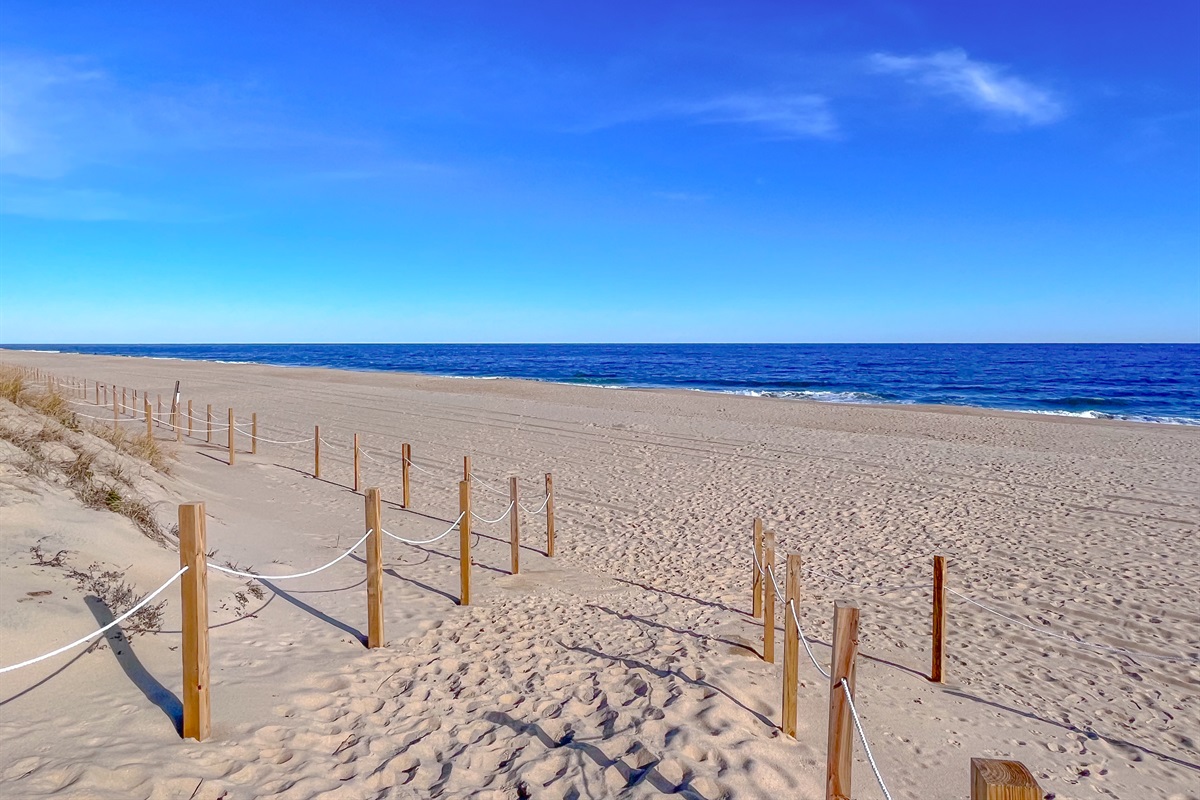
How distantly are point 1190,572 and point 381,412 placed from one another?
21.2 meters

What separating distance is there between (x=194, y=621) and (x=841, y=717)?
3514 mm

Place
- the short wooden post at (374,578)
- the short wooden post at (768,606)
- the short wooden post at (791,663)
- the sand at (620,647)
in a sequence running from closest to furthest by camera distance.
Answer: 1. the sand at (620,647)
2. the short wooden post at (791,663)
3. the short wooden post at (768,606)
4. the short wooden post at (374,578)

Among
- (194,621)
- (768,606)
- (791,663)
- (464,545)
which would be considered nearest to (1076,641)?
(768,606)

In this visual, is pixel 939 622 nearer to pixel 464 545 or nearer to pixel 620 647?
pixel 620 647

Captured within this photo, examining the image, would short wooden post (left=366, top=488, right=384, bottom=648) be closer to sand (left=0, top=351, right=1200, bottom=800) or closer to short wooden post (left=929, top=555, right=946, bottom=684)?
sand (left=0, top=351, right=1200, bottom=800)

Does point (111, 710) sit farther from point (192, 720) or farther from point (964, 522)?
point (964, 522)

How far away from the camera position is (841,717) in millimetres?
3533

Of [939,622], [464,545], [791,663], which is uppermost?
[464,545]

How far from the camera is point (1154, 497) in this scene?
40.0 ft

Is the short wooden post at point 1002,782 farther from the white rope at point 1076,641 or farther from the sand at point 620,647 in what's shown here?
the white rope at point 1076,641

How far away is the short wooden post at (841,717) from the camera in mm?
3465

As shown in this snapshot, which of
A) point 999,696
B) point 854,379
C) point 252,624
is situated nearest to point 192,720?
point 252,624

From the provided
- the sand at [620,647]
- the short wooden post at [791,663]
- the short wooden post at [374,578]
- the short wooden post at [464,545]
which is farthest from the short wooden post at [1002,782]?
the short wooden post at [464,545]

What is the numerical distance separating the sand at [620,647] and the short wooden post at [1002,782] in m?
2.12
